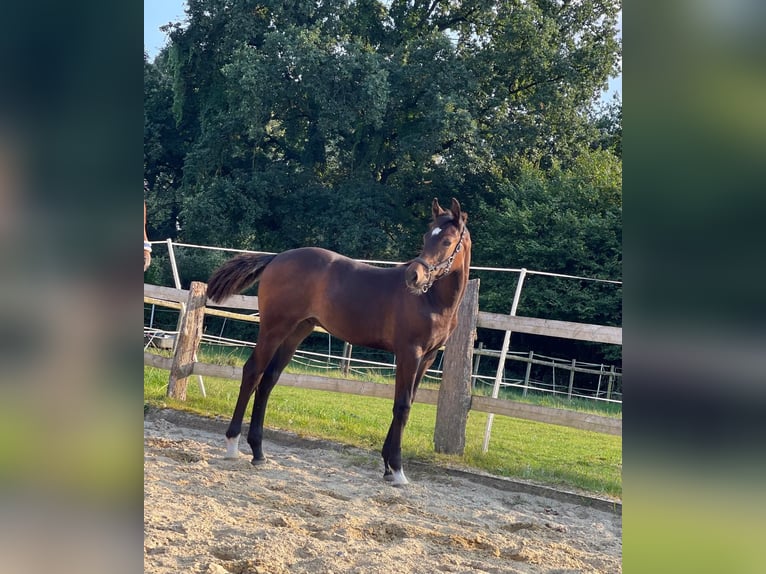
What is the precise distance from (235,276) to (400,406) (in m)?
1.49

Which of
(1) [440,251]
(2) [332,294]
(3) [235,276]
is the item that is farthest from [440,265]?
(3) [235,276]

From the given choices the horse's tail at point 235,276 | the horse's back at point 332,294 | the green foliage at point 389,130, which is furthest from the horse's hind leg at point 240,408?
the green foliage at point 389,130

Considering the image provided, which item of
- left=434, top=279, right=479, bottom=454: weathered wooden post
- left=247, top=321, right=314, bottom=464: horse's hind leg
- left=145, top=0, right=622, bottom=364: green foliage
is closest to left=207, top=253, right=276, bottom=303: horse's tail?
left=247, top=321, right=314, bottom=464: horse's hind leg

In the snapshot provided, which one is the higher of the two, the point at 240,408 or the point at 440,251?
the point at 440,251

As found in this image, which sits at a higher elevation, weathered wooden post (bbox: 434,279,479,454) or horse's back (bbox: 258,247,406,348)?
horse's back (bbox: 258,247,406,348)

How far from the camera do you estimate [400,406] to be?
4.39 meters

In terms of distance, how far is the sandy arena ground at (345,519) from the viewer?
246 centimetres

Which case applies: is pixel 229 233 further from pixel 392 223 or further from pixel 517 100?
pixel 517 100

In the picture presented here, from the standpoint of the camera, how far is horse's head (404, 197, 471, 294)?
4090 millimetres

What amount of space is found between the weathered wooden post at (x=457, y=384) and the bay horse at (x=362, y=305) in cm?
31

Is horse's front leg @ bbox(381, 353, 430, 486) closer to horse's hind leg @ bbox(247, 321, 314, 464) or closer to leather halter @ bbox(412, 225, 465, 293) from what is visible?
leather halter @ bbox(412, 225, 465, 293)

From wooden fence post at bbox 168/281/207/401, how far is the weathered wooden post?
2.30 m

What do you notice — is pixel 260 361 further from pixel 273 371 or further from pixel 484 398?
pixel 484 398
